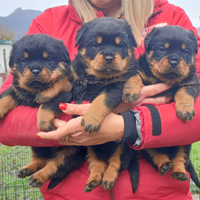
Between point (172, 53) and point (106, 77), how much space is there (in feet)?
1.88

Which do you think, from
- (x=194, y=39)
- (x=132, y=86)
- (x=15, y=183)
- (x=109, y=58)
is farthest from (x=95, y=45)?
(x=15, y=183)

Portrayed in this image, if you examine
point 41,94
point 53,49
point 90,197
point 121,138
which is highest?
point 53,49

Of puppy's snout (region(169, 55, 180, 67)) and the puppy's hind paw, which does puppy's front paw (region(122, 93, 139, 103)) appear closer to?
the puppy's hind paw

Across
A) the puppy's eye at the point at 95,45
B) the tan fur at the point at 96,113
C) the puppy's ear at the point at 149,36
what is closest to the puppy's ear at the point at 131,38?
the puppy's ear at the point at 149,36

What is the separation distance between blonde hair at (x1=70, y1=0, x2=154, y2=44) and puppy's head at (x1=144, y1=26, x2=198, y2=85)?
0.15 meters

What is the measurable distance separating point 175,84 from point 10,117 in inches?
52.2

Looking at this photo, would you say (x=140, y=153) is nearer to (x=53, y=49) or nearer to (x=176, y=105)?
(x=176, y=105)

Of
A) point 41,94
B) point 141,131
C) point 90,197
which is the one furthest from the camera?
point 41,94

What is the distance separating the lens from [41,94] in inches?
67.7

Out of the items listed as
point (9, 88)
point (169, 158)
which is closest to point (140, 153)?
point (169, 158)

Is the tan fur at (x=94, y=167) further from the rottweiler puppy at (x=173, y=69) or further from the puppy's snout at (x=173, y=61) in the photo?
the puppy's snout at (x=173, y=61)

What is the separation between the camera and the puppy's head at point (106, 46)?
5.71 ft

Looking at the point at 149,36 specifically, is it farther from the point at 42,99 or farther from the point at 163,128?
the point at 42,99

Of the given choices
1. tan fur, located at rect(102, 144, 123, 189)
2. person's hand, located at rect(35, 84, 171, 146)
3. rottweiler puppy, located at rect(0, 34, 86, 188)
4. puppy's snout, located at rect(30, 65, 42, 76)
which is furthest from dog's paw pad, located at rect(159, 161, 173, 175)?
puppy's snout, located at rect(30, 65, 42, 76)
